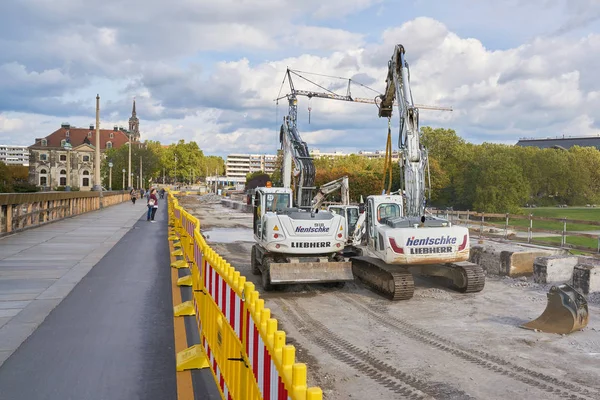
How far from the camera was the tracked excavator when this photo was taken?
10703 millimetres

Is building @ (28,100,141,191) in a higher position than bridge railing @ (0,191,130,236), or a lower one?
higher

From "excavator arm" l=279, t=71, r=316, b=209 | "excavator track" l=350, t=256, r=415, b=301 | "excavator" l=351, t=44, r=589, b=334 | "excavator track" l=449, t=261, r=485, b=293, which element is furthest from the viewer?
"excavator arm" l=279, t=71, r=316, b=209

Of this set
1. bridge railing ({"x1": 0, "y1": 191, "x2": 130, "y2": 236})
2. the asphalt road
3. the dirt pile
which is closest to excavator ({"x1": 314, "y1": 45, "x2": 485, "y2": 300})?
the asphalt road

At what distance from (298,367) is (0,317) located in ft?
23.7

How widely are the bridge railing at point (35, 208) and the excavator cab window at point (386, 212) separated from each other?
12680mm

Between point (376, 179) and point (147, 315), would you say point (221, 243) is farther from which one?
point (376, 179)

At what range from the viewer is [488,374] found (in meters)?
6.53

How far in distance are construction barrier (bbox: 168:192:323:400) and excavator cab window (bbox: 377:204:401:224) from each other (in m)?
7.04

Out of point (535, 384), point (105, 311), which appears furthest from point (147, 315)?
point (535, 384)

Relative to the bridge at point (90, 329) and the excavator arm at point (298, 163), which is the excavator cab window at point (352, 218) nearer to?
the excavator arm at point (298, 163)

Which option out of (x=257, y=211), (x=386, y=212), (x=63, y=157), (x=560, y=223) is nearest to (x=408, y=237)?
(x=386, y=212)

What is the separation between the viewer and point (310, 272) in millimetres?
11180

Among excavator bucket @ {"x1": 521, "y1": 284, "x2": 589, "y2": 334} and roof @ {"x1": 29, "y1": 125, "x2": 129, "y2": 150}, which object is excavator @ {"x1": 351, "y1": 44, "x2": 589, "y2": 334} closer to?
excavator bucket @ {"x1": 521, "y1": 284, "x2": 589, "y2": 334}

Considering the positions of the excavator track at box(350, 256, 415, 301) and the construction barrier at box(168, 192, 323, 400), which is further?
the excavator track at box(350, 256, 415, 301)
